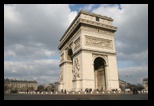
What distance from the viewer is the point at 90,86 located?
85.5ft

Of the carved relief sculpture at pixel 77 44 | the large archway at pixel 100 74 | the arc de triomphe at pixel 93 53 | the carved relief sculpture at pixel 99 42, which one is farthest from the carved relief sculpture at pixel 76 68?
the large archway at pixel 100 74

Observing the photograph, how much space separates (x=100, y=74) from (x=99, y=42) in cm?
637

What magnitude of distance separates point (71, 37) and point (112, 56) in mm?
9678

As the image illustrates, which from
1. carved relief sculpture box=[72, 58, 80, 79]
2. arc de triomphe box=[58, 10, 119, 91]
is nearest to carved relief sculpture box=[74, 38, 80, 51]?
arc de triomphe box=[58, 10, 119, 91]

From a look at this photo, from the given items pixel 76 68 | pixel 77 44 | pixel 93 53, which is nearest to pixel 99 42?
pixel 93 53

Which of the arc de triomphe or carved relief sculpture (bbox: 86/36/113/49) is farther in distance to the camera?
carved relief sculpture (bbox: 86/36/113/49)

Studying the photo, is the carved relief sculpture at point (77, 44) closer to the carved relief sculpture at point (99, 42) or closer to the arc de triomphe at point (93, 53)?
the arc de triomphe at point (93, 53)

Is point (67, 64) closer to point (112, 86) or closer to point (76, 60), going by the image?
point (76, 60)

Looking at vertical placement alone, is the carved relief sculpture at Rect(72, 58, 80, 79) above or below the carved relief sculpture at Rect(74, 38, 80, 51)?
below

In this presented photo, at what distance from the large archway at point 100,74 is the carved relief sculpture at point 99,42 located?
2585mm

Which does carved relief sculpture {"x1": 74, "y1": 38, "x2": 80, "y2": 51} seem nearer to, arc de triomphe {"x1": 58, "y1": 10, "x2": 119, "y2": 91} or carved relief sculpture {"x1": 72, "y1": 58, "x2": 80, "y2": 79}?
arc de triomphe {"x1": 58, "y1": 10, "x2": 119, "y2": 91}

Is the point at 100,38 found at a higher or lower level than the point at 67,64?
higher

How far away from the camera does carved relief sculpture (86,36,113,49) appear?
28.6 meters
